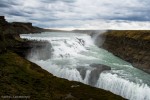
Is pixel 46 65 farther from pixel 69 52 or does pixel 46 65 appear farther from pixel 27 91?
pixel 27 91

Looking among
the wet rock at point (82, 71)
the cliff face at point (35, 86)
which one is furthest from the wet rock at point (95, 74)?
the cliff face at point (35, 86)

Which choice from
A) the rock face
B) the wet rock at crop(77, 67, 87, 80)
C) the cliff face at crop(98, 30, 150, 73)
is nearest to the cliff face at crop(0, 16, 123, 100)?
the wet rock at crop(77, 67, 87, 80)

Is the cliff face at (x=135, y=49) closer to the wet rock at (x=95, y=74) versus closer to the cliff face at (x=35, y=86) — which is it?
the wet rock at (x=95, y=74)

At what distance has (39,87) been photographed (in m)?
30.7

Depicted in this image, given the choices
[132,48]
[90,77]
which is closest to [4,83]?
[90,77]

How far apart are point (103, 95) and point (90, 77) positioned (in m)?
14.5

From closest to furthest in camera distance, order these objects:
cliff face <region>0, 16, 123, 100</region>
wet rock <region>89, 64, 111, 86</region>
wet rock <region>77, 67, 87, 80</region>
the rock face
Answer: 1. cliff face <region>0, 16, 123, 100</region>
2. wet rock <region>89, 64, 111, 86</region>
3. the rock face
4. wet rock <region>77, 67, 87, 80</region>

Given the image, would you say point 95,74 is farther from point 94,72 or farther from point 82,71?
point 82,71

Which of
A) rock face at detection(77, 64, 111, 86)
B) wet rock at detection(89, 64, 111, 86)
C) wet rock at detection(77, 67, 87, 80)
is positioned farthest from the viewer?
wet rock at detection(77, 67, 87, 80)

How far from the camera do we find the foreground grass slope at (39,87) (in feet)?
92.4

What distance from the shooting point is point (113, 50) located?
80.8m

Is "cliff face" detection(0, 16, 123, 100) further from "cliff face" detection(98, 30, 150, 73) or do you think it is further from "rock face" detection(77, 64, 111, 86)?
"cliff face" detection(98, 30, 150, 73)

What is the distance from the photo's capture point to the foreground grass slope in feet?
92.4

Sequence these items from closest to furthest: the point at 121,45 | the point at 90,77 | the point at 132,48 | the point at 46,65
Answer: the point at 90,77 < the point at 46,65 < the point at 132,48 < the point at 121,45
